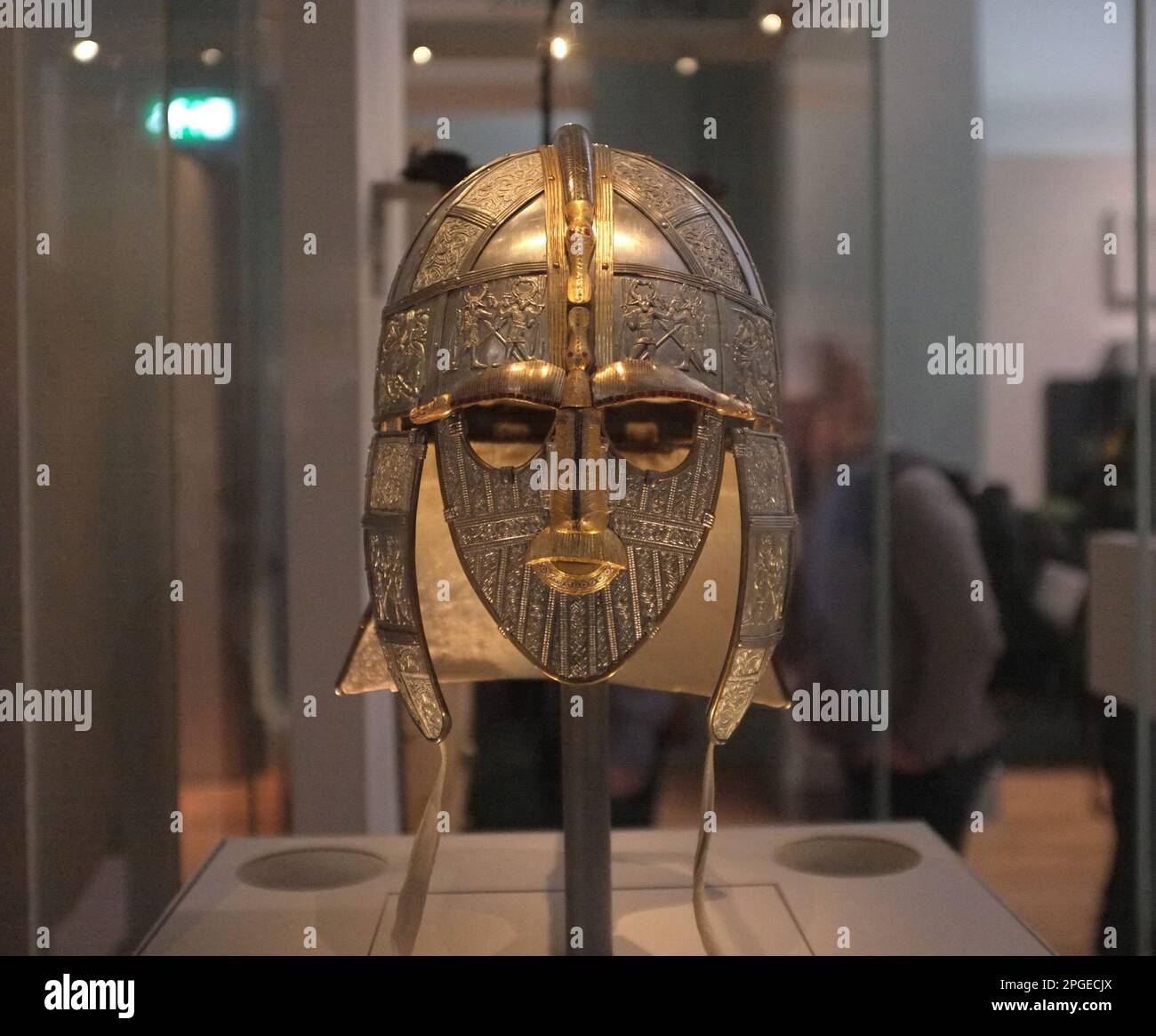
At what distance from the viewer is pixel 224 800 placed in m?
2.46

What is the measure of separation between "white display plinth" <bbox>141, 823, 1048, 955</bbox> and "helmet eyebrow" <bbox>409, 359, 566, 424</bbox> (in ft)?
2.83

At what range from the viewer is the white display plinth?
71.6 inches

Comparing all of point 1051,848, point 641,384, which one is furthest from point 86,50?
point 1051,848

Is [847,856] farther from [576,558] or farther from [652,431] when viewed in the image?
[576,558]

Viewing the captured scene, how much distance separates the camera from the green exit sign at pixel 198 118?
2.31 m

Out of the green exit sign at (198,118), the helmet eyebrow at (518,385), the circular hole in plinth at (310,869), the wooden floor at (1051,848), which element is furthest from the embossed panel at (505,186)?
the wooden floor at (1051,848)

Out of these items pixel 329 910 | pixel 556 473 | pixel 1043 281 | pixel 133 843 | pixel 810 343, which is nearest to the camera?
pixel 556 473

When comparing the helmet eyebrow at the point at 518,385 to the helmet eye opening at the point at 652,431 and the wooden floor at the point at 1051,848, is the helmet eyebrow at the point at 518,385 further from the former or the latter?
the wooden floor at the point at 1051,848

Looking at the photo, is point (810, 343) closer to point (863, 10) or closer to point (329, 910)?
point (863, 10)

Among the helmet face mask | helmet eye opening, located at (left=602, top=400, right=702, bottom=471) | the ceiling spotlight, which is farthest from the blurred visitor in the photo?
the ceiling spotlight

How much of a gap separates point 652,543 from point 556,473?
0.17m

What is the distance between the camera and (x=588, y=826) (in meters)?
1.76

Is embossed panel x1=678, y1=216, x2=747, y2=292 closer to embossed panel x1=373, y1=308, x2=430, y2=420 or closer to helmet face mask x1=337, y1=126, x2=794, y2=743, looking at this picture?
helmet face mask x1=337, y1=126, x2=794, y2=743

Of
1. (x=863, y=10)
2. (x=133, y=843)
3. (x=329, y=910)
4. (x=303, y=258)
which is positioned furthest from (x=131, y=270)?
(x=863, y=10)
